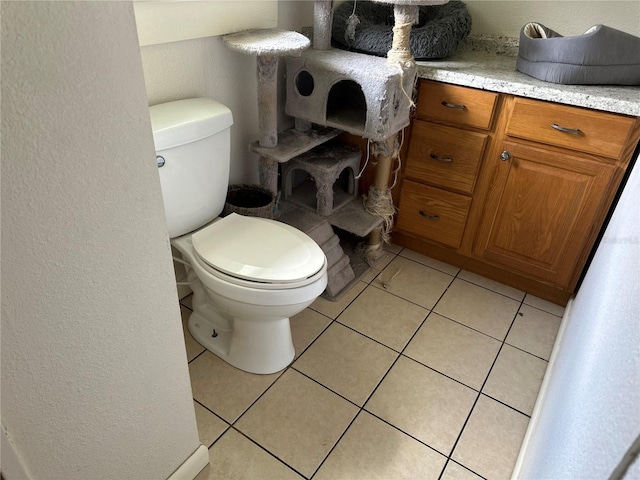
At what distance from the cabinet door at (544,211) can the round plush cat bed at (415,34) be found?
479 millimetres

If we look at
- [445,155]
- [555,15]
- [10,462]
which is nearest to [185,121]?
[10,462]

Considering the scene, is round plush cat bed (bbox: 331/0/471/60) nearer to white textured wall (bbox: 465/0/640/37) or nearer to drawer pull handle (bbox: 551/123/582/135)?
white textured wall (bbox: 465/0/640/37)

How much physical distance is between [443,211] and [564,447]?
4.61 ft

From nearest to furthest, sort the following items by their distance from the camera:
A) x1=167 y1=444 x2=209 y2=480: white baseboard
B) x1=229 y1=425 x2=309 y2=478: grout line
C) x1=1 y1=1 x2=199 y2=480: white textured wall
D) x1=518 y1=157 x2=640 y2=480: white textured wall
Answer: x1=518 y1=157 x2=640 y2=480: white textured wall < x1=1 y1=1 x2=199 y2=480: white textured wall < x1=167 y1=444 x2=209 y2=480: white baseboard < x1=229 y1=425 x2=309 y2=478: grout line

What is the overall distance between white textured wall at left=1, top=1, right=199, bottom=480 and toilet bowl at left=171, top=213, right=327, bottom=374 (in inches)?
13.5

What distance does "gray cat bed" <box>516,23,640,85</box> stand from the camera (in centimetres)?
156

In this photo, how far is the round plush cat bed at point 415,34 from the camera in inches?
71.9

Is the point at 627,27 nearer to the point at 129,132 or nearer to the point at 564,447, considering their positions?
the point at 564,447

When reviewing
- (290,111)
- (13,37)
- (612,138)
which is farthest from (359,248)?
(13,37)

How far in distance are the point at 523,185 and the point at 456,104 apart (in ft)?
1.31

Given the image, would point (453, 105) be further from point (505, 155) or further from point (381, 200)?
point (381, 200)

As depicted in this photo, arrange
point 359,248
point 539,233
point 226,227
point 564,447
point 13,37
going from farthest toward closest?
point 359,248, point 539,233, point 226,227, point 564,447, point 13,37

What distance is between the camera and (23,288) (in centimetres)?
70

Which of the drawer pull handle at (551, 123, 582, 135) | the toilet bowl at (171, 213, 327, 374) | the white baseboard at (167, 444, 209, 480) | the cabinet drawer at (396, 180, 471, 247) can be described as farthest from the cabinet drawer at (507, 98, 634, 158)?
the white baseboard at (167, 444, 209, 480)
